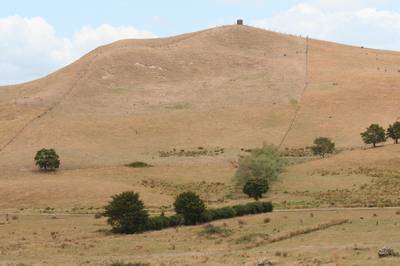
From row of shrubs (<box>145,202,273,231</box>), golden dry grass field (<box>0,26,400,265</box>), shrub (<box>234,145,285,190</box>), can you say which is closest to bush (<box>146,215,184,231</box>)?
row of shrubs (<box>145,202,273,231</box>)

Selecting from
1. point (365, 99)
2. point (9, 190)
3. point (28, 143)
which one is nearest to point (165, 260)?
point (9, 190)

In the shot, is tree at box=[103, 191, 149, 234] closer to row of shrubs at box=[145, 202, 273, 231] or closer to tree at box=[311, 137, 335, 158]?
row of shrubs at box=[145, 202, 273, 231]

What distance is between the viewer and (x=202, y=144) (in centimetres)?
10988

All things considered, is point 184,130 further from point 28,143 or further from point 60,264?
point 60,264

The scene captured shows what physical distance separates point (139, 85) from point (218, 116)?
26.0 m

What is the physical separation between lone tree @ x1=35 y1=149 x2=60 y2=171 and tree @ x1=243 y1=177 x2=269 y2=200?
30.3 m

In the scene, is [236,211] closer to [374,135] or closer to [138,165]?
[138,165]

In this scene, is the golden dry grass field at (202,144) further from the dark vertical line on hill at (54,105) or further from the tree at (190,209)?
the tree at (190,209)

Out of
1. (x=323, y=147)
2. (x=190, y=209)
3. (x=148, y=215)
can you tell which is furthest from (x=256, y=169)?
(x=148, y=215)

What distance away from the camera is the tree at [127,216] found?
5306 cm

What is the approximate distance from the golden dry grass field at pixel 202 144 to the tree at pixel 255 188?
5.38ft

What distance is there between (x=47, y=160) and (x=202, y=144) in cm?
2760

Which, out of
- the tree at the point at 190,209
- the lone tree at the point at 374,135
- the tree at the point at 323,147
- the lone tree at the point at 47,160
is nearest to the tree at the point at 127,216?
the tree at the point at 190,209

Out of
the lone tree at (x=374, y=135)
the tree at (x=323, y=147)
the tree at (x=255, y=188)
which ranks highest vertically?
the lone tree at (x=374, y=135)
